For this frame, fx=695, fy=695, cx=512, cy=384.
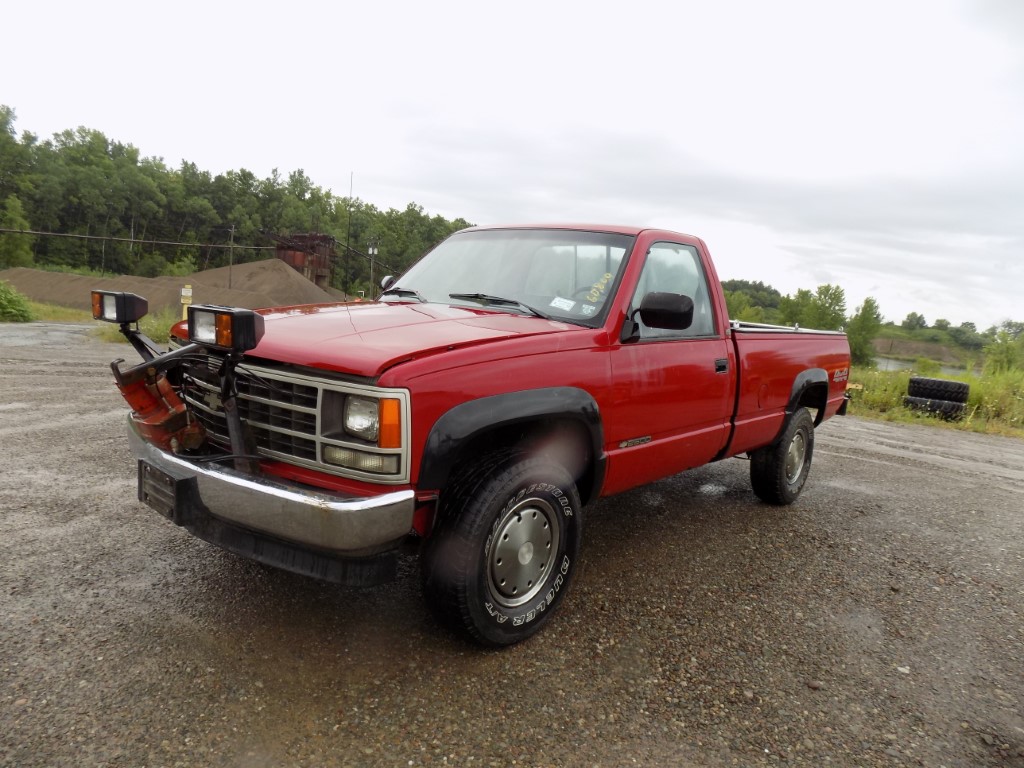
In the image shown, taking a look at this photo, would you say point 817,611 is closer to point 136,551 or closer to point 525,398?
point 525,398

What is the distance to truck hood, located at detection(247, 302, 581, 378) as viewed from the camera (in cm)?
264

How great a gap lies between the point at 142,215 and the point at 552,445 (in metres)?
93.3

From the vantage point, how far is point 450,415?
8.81 ft

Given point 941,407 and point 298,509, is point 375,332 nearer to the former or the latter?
point 298,509

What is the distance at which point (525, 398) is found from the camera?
2.94 m

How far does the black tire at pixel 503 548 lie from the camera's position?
276 cm

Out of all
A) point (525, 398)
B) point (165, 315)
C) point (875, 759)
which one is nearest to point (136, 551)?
point (525, 398)

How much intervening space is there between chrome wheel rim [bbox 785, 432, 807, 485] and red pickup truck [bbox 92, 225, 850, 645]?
1.56m

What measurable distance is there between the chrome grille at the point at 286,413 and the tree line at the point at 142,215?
63.5 metres

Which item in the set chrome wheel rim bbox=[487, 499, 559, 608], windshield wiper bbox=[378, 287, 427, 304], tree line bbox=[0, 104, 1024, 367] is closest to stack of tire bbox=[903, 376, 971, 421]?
windshield wiper bbox=[378, 287, 427, 304]

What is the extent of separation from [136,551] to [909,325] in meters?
104

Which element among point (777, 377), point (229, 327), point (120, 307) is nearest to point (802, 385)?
point (777, 377)

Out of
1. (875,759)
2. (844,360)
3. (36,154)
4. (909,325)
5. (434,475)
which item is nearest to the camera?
(875,759)

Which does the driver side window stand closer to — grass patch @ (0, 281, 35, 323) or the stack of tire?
the stack of tire
